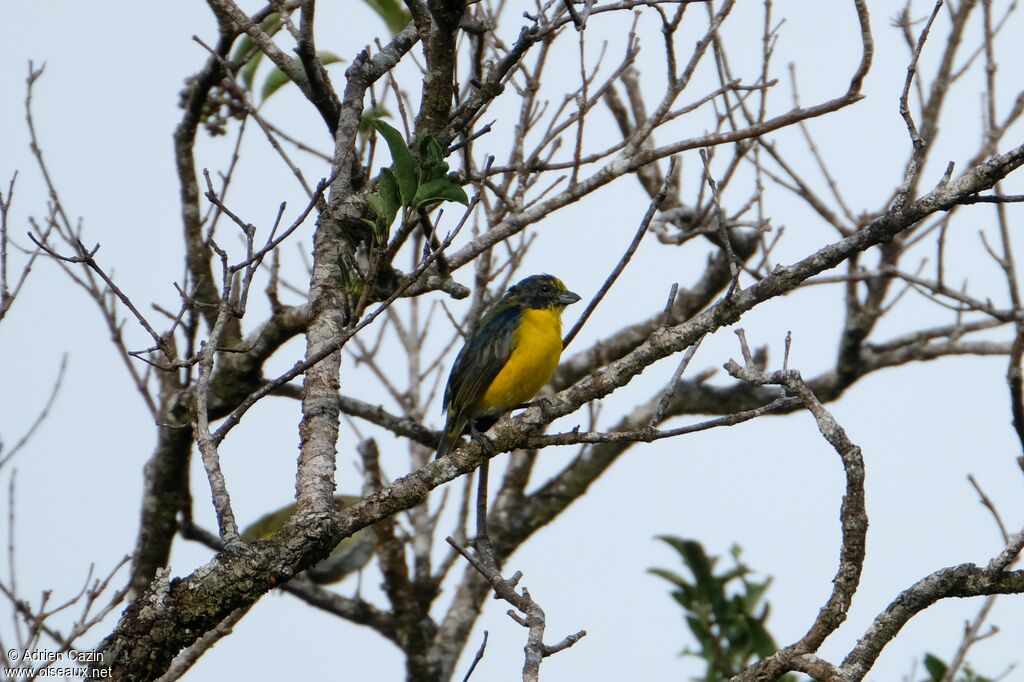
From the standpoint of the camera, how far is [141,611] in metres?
2.93

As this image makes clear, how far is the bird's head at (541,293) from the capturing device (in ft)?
23.2

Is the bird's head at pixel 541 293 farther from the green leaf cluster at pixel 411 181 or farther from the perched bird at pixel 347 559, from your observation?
the green leaf cluster at pixel 411 181

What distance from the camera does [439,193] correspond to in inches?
143

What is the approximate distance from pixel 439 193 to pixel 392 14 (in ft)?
7.11

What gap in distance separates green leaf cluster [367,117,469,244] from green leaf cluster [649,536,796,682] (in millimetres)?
3264

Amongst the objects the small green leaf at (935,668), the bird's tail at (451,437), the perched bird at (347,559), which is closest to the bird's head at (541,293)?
the bird's tail at (451,437)

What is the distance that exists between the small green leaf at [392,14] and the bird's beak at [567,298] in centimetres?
215

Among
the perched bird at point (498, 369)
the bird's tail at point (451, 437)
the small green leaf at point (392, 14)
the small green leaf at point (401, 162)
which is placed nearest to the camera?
the small green leaf at point (401, 162)

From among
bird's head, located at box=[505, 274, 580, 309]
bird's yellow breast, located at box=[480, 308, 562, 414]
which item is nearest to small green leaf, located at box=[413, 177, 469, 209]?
bird's yellow breast, located at box=[480, 308, 562, 414]

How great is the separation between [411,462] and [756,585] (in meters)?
2.72

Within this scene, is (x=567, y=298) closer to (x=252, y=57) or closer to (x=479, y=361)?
(x=479, y=361)

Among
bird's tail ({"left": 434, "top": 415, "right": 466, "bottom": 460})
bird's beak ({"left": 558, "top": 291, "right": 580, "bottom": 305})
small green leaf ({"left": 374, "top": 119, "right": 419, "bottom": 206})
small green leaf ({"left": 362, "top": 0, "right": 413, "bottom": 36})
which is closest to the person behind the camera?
small green leaf ({"left": 374, "top": 119, "right": 419, "bottom": 206})

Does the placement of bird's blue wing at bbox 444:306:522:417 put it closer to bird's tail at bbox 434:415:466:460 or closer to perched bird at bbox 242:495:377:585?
bird's tail at bbox 434:415:466:460

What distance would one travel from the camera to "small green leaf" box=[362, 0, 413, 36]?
18.0 ft
